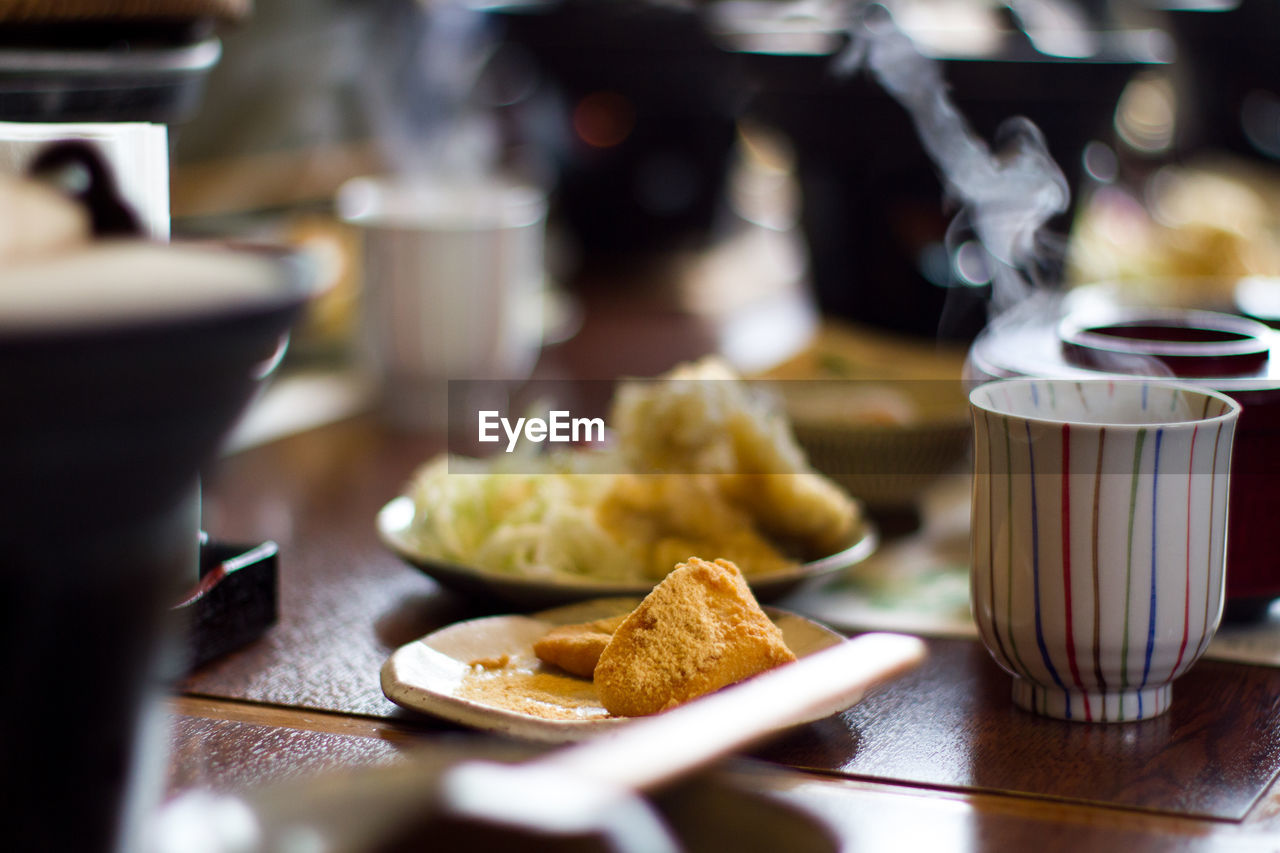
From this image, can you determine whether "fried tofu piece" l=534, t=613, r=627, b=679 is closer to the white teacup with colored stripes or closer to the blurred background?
the white teacup with colored stripes

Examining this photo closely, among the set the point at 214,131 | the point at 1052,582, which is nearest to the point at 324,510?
the point at 1052,582

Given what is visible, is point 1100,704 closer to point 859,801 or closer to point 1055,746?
point 1055,746

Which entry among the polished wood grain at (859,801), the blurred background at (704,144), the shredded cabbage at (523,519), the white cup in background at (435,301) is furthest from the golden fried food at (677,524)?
the blurred background at (704,144)

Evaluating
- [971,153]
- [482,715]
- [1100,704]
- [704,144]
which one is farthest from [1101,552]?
[704,144]

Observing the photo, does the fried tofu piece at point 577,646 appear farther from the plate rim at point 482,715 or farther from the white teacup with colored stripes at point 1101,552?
the white teacup with colored stripes at point 1101,552

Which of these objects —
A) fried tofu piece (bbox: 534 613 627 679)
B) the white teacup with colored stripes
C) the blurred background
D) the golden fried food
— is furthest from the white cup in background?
the white teacup with colored stripes

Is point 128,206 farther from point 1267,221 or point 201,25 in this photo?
point 1267,221
